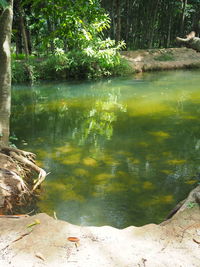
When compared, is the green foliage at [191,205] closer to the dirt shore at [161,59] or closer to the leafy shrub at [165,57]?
the dirt shore at [161,59]

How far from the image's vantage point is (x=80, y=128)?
27.1ft

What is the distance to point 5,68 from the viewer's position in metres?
4.95

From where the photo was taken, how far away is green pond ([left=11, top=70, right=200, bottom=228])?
448 cm

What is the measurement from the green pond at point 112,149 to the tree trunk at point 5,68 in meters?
1.09

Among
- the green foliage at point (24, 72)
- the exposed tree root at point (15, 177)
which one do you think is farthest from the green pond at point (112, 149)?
the green foliage at point (24, 72)

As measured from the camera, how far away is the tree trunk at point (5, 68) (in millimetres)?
4797

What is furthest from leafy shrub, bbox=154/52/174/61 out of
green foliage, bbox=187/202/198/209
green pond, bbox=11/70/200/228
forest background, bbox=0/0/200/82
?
green foliage, bbox=187/202/198/209

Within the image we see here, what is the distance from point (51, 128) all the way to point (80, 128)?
2.48ft

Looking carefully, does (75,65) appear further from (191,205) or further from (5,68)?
(191,205)

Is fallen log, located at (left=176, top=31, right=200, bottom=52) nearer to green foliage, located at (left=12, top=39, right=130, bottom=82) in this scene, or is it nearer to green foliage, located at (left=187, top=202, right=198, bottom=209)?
green foliage, located at (left=187, top=202, right=198, bottom=209)

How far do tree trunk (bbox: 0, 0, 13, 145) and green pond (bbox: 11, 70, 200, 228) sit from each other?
1.09 meters

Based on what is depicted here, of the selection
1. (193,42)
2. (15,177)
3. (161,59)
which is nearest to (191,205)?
(193,42)

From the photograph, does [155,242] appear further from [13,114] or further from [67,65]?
[67,65]

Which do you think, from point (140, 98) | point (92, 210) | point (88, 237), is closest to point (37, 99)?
point (140, 98)
